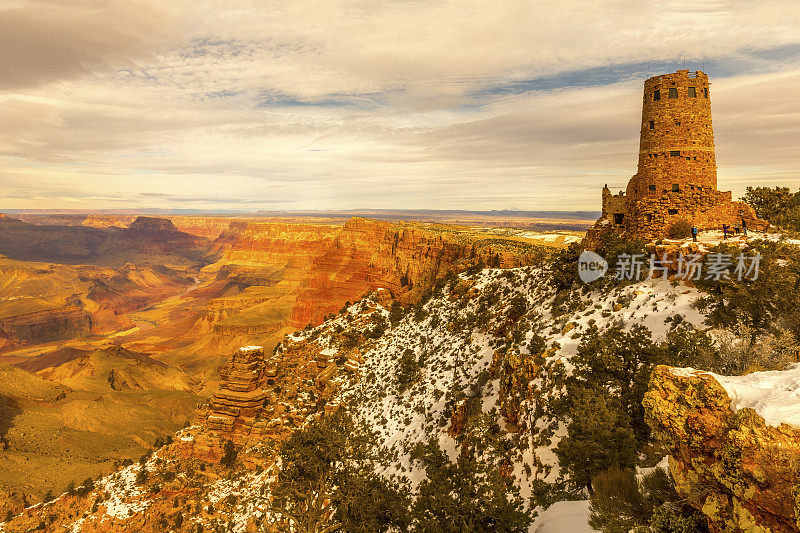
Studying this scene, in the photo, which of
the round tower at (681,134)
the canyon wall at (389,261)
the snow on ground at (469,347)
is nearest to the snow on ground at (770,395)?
the snow on ground at (469,347)

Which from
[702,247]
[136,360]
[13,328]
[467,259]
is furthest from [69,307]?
[702,247]

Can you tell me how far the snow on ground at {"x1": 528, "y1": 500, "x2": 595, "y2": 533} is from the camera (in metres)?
11.3

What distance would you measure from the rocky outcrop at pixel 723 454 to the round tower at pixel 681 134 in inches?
884

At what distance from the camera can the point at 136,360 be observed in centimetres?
9150

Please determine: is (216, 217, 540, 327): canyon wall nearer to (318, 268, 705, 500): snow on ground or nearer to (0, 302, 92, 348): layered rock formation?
(318, 268, 705, 500): snow on ground

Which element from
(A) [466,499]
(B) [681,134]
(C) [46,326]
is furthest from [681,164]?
(C) [46,326]

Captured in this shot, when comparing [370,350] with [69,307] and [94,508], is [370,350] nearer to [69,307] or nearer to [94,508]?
[94,508]

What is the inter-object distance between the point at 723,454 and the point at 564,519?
8327 mm

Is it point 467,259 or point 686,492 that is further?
point 467,259

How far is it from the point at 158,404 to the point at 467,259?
60.2 metres

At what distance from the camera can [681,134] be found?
24219 mm

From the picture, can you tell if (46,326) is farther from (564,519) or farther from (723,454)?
(723,454)

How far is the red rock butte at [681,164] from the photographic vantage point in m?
23.5

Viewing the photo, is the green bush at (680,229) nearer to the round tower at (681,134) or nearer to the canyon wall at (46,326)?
the round tower at (681,134)
